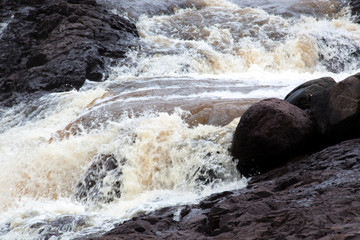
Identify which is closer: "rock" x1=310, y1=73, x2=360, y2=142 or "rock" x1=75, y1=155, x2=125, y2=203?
"rock" x1=310, y1=73, x2=360, y2=142

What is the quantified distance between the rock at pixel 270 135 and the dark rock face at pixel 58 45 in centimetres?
661

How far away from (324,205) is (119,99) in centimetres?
612

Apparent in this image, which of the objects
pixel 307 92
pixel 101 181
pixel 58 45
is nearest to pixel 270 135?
pixel 307 92

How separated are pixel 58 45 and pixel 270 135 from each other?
8.55m

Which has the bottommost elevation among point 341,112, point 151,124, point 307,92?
point 151,124

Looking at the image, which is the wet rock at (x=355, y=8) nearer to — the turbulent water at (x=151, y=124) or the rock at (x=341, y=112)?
the turbulent water at (x=151, y=124)

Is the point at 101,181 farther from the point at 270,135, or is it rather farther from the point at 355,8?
the point at 355,8

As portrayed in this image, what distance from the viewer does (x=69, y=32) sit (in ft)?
40.0

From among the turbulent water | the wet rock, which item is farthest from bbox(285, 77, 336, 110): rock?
the wet rock

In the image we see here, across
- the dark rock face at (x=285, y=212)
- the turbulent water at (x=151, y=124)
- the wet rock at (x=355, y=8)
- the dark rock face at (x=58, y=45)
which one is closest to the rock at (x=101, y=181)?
the turbulent water at (x=151, y=124)

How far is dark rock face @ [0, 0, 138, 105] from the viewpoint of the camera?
36.1 ft

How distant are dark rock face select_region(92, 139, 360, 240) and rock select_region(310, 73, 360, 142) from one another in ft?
1.32

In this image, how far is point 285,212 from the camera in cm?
302

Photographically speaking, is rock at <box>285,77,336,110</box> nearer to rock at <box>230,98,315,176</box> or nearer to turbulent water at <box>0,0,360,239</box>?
rock at <box>230,98,315,176</box>
